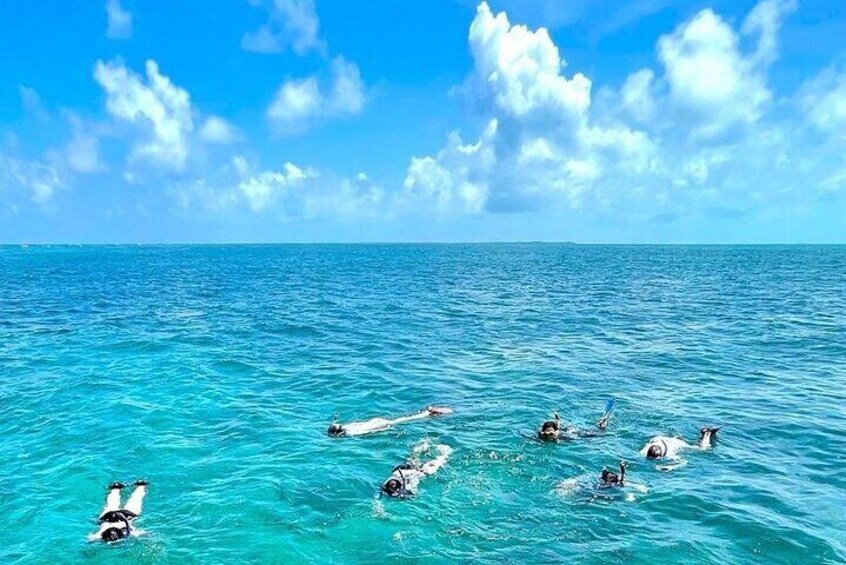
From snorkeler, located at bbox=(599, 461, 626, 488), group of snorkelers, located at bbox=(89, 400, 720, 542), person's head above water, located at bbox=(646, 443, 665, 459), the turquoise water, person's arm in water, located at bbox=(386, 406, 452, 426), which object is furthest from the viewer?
person's arm in water, located at bbox=(386, 406, 452, 426)

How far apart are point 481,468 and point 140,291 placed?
240 ft

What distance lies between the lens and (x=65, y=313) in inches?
2266

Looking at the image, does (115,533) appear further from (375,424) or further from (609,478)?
(609,478)

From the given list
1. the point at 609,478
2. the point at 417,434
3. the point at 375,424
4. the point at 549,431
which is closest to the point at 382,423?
the point at 375,424

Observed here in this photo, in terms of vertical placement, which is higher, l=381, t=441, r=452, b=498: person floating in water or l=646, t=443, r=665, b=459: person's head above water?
l=646, t=443, r=665, b=459: person's head above water

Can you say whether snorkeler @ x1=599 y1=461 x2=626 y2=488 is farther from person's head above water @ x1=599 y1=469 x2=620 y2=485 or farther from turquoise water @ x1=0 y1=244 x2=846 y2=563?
turquoise water @ x1=0 y1=244 x2=846 y2=563

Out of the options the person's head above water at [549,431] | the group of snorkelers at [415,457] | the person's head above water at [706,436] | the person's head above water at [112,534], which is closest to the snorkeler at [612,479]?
the group of snorkelers at [415,457]

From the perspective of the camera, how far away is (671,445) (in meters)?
23.3

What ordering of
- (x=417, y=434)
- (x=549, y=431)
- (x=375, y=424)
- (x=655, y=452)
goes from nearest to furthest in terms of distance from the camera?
(x=655, y=452) < (x=549, y=431) < (x=417, y=434) < (x=375, y=424)

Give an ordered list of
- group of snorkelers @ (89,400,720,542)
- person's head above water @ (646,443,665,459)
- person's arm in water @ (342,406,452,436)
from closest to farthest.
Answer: group of snorkelers @ (89,400,720,542)
person's head above water @ (646,443,665,459)
person's arm in water @ (342,406,452,436)

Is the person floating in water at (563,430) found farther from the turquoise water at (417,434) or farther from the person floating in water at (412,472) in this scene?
the person floating in water at (412,472)

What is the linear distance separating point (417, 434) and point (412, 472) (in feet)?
15.7

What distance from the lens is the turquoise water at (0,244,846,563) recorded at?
56.4ft

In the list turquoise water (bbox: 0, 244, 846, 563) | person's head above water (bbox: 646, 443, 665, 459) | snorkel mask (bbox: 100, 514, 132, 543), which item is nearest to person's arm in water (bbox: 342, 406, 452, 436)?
turquoise water (bbox: 0, 244, 846, 563)
